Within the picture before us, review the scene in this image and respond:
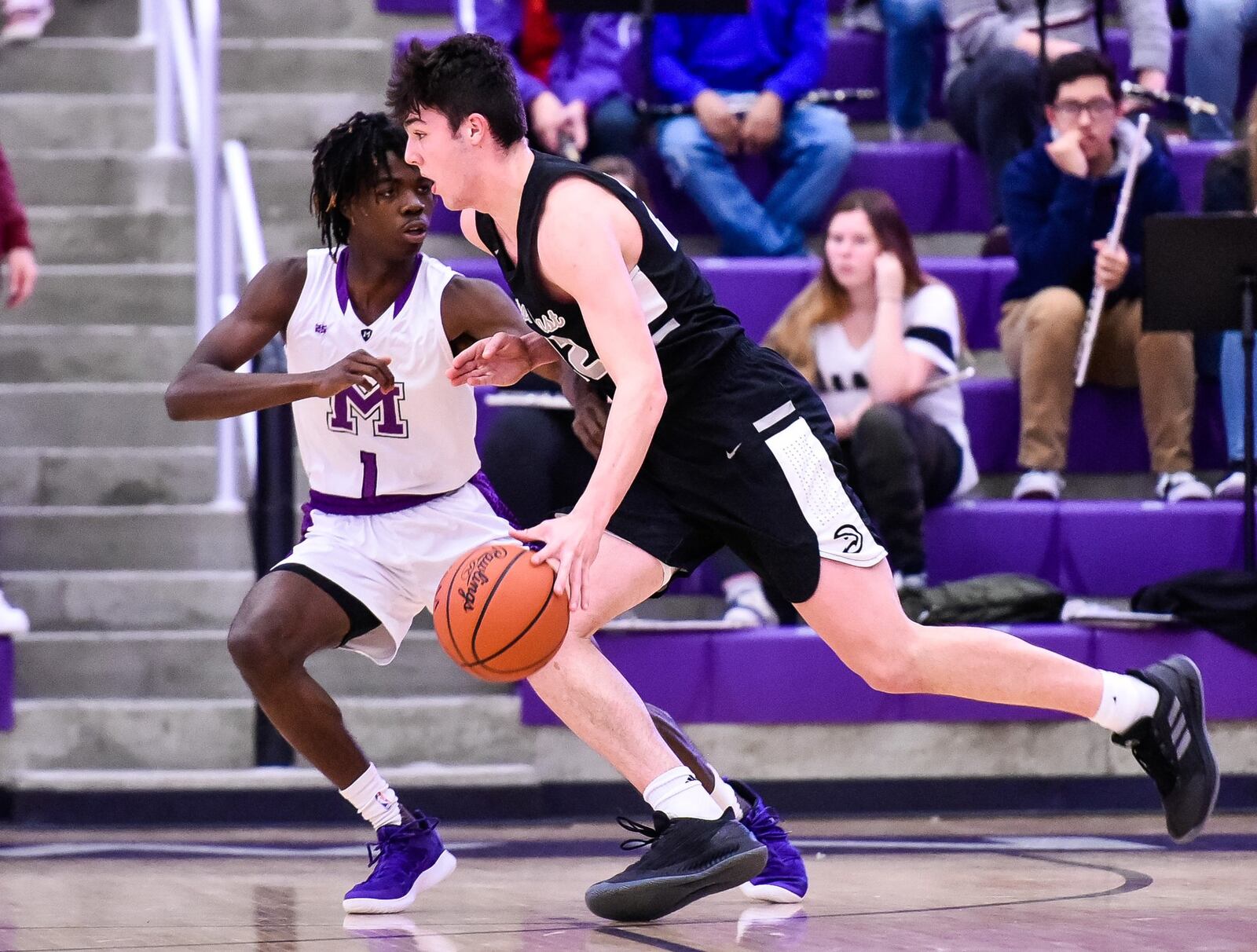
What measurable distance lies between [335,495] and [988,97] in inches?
144

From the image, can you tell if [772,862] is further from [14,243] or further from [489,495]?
[14,243]

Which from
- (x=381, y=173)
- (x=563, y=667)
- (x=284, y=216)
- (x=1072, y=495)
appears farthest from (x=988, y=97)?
(x=563, y=667)

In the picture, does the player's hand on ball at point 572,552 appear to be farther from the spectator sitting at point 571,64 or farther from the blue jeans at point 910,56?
the blue jeans at point 910,56

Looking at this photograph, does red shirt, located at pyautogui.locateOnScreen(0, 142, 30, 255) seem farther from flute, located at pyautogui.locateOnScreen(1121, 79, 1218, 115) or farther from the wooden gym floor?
flute, located at pyautogui.locateOnScreen(1121, 79, 1218, 115)

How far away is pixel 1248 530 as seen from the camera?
5.43 meters

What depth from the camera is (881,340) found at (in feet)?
18.8

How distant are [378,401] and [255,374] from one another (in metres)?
0.39

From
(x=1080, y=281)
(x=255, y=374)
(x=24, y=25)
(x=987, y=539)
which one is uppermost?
(x=24, y=25)

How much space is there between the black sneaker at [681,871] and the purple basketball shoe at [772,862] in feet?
0.65

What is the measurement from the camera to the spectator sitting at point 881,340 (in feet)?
18.6

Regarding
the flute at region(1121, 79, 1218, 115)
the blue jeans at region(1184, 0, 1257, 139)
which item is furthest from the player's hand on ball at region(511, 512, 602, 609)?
the blue jeans at region(1184, 0, 1257, 139)

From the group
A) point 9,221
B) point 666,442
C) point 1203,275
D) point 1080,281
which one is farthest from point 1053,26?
point 666,442

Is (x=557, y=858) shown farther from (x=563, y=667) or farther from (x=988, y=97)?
(x=988, y=97)

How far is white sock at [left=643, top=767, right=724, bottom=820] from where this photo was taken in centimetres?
332
